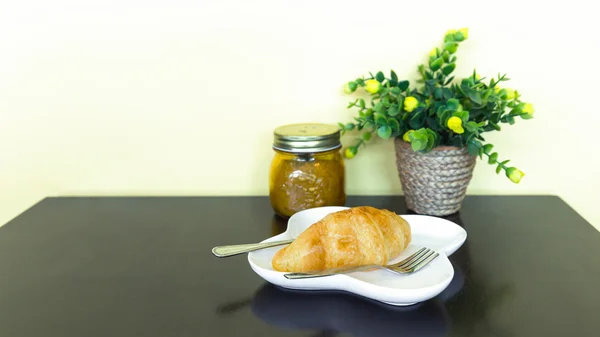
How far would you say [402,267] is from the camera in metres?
0.67

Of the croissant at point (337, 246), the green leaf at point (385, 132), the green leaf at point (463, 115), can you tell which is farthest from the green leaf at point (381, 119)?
the croissant at point (337, 246)

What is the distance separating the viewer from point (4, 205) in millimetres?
1058

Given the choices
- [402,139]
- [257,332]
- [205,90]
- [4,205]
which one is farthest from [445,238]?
[4,205]

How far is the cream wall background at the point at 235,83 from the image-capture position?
0.94 metres

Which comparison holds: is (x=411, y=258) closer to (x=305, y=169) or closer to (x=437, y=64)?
(x=305, y=169)

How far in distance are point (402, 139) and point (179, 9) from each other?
1.49 feet

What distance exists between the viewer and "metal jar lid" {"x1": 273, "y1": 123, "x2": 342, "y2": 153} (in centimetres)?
83

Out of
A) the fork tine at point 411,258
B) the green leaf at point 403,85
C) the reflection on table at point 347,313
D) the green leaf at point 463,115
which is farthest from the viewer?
the green leaf at point 403,85

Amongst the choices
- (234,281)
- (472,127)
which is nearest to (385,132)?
(472,127)

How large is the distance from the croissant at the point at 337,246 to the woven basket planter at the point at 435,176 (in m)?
0.22

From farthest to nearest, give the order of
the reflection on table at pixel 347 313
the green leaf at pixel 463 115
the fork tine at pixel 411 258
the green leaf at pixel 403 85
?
the green leaf at pixel 403 85 < the green leaf at pixel 463 115 < the fork tine at pixel 411 258 < the reflection on table at pixel 347 313

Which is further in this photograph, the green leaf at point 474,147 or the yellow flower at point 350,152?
the yellow flower at point 350,152

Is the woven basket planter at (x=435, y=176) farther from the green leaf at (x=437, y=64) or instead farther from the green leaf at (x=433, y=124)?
the green leaf at (x=437, y=64)

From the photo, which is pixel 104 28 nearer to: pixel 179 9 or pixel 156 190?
pixel 179 9
